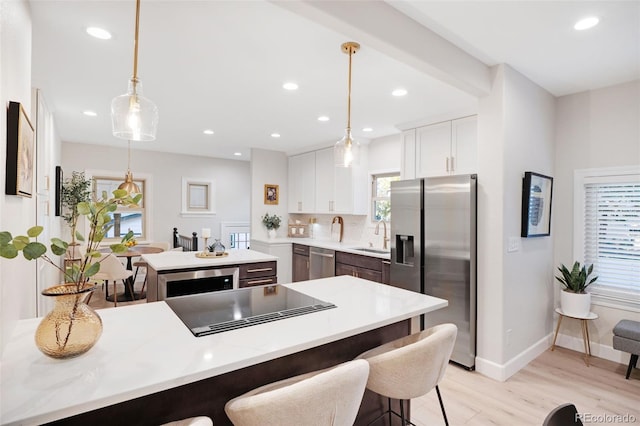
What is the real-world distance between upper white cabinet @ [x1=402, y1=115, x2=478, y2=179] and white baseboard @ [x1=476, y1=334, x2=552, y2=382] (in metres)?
1.81

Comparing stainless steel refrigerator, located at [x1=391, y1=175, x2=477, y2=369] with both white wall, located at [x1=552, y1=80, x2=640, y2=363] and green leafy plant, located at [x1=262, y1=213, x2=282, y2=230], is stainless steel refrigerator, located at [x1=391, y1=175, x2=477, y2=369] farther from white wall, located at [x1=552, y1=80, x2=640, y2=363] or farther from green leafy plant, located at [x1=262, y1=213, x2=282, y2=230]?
green leafy plant, located at [x1=262, y1=213, x2=282, y2=230]

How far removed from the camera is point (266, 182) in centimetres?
604

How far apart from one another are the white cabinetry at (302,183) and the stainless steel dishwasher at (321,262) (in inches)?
35.8

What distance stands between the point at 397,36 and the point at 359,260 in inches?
111

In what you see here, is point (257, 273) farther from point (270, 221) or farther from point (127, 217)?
point (127, 217)

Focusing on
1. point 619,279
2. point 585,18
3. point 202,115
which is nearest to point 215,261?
point 202,115

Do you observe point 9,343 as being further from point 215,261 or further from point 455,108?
point 455,108

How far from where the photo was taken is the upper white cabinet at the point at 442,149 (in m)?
3.49

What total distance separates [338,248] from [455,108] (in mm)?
2282

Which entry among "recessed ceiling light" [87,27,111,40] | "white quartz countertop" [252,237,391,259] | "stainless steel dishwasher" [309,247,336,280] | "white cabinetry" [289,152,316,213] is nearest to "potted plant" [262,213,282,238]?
"white quartz countertop" [252,237,391,259]

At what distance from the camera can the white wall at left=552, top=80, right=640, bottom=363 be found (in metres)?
3.03

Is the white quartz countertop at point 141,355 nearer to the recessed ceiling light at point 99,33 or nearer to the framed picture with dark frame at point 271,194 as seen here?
the recessed ceiling light at point 99,33

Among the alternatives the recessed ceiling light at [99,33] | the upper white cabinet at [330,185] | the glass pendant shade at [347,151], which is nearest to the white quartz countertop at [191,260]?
the glass pendant shade at [347,151]

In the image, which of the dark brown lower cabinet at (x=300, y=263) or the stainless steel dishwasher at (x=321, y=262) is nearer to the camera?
the stainless steel dishwasher at (x=321, y=262)
